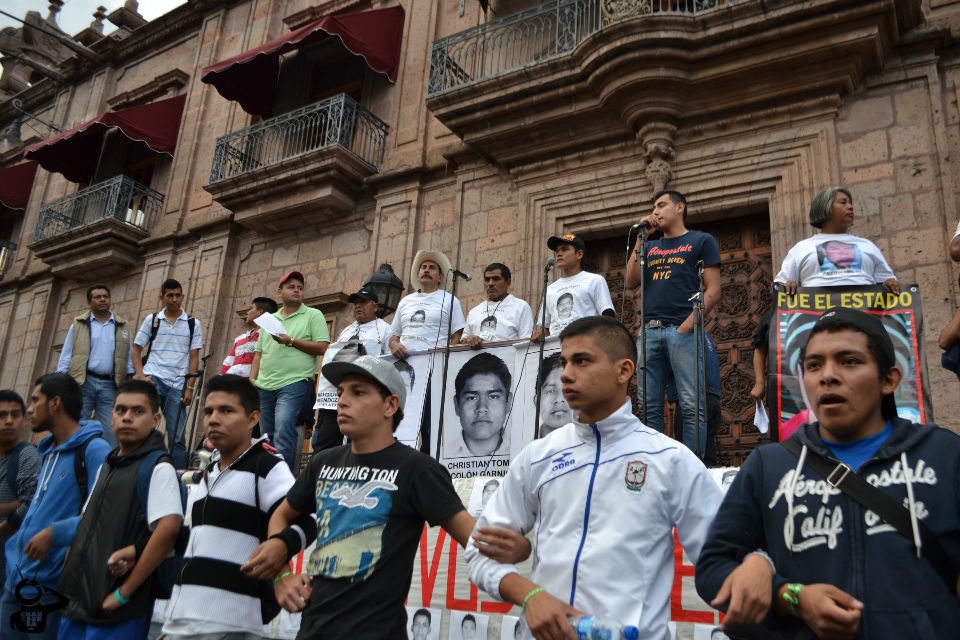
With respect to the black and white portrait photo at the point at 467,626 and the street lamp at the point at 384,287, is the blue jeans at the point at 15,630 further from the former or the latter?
the street lamp at the point at 384,287

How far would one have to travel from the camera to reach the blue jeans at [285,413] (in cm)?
708

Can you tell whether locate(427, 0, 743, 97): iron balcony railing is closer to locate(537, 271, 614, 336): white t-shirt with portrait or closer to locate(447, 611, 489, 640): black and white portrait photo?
locate(537, 271, 614, 336): white t-shirt with portrait

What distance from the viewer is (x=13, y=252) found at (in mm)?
17641

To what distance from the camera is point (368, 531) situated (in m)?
2.89

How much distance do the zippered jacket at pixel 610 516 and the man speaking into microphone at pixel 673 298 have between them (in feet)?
9.05

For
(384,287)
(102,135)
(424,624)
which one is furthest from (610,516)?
(102,135)

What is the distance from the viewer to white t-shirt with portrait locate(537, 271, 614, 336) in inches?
245

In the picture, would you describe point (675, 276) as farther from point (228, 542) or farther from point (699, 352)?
point (228, 542)

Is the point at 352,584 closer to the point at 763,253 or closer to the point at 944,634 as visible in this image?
the point at 944,634

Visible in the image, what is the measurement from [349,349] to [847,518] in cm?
539

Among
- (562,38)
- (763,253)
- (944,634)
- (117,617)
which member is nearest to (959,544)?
(944,634)

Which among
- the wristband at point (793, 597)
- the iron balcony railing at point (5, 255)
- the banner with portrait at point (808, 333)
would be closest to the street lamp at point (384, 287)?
the banner with portrait at point (808, 333)

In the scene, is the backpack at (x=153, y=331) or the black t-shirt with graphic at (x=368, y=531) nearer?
the black t-shirt with graphic at (x=368, y=531)

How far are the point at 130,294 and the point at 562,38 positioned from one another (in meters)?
9.22
